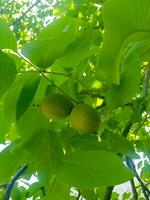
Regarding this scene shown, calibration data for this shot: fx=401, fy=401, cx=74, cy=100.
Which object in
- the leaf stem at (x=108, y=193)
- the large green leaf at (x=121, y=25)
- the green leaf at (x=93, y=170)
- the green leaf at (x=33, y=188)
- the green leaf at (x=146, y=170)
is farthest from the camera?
the green leaf at (x=146, y=170)

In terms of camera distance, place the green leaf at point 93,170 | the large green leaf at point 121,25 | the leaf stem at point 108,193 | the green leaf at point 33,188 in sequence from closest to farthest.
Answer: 1. the large green leaf at point 121,25
2. the green leaf at point 93,170
3. the leaf stem at point 108,193
4. the green leaf at point 33,188

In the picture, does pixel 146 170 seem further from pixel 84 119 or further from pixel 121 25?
pixel 121 25

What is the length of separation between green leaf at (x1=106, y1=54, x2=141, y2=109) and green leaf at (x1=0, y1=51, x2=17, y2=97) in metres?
0.18

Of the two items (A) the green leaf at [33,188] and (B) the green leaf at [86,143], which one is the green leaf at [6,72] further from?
(A) the green leaf at [33,188]

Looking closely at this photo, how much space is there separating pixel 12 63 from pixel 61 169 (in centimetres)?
19

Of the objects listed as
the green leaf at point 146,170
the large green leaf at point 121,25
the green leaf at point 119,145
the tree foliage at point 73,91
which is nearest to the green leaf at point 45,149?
the tree foliage at point 73,91

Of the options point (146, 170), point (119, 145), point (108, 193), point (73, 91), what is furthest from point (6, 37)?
point (146, 170)

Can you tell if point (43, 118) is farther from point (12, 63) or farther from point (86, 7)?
point (86, 7)

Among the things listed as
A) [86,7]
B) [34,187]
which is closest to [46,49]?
[34,187]

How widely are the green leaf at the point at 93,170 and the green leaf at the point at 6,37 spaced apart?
0.67 feet

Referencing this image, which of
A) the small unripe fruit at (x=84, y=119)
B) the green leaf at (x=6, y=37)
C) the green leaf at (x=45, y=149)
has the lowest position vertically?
the green leaf at (x=45, y=149)

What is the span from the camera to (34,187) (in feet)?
3.60

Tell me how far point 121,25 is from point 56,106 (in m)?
0.26

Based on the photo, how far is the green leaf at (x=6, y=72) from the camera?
638mm
